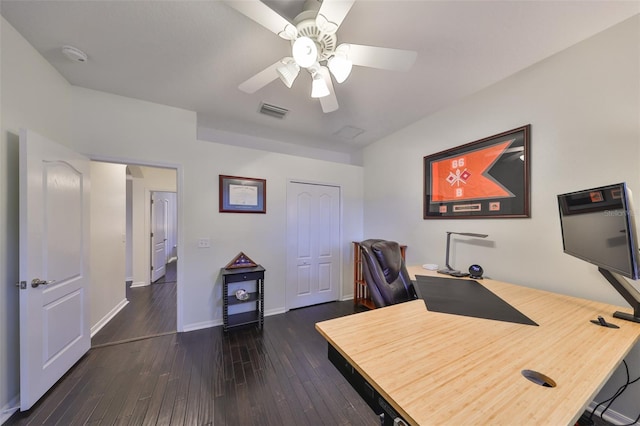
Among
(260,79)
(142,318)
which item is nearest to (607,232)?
(260,79)

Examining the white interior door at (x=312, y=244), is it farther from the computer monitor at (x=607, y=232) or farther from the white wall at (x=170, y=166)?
the computer monitor at (x=607, y=232)

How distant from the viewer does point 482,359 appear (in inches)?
32.6

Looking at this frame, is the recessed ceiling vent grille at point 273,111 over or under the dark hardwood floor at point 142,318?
over

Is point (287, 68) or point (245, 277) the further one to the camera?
point (245, 277)

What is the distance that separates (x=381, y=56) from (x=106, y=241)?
12.3 ft

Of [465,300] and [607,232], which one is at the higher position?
[607,232]

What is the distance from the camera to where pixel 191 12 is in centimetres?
142

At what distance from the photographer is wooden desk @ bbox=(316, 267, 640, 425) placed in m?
0.60

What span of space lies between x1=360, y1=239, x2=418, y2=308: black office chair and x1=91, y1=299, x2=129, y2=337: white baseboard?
3.14 m

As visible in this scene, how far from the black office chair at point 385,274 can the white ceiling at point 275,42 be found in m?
1.59

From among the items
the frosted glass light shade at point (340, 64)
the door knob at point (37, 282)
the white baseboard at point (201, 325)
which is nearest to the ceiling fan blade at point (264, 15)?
the frosted glass light shade at point (340, 64)

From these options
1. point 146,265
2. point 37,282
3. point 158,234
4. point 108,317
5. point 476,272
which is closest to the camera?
point 37,282

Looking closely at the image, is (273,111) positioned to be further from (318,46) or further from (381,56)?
(381,56)

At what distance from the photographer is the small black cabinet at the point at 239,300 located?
2.57 m
